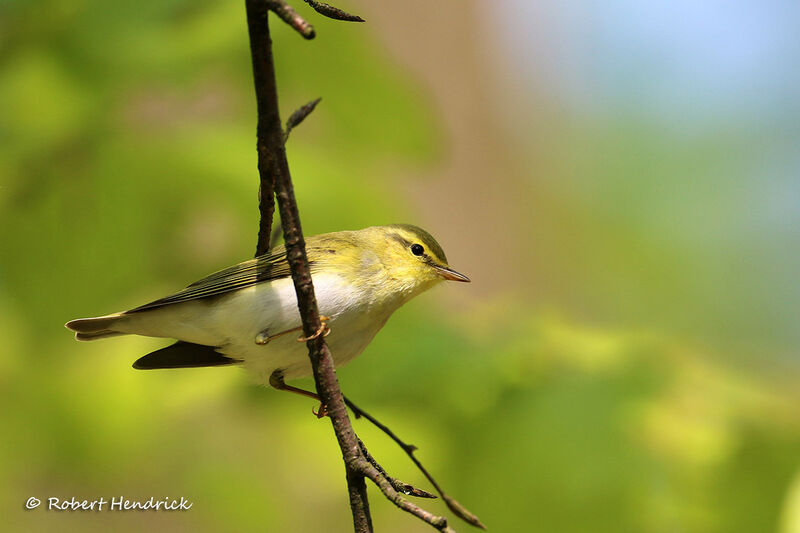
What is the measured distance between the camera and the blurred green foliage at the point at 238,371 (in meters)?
2.74

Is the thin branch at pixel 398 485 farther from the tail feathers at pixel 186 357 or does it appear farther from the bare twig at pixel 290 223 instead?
the tail feathers at pixel 186 357

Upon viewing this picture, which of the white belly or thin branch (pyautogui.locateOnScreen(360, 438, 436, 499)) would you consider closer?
thin branch (pyautogui.locateOnScreen(360, 438, 436, 499))

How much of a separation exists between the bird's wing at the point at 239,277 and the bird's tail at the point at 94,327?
23 cm

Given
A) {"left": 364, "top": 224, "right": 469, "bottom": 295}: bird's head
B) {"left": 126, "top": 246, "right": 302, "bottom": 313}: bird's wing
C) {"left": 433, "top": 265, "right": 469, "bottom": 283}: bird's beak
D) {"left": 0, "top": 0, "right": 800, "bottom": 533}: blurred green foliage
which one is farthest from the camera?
{"left": 433, "top": 265, "right": 469, "bottom": 283}: bird's beak

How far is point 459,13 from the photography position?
8602 mm

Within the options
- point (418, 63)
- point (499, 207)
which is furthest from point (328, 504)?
point (418, 63)

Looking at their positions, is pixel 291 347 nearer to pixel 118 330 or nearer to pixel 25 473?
pixel 118 330

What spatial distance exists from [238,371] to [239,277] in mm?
553

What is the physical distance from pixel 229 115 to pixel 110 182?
0.66 metres

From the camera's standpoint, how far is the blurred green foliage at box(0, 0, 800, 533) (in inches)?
108

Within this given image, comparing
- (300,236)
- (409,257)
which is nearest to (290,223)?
(300,236)

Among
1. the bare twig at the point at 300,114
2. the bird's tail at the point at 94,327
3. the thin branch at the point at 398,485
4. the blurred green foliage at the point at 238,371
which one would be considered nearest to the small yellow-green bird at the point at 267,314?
the bird's tail at the point at 94,327

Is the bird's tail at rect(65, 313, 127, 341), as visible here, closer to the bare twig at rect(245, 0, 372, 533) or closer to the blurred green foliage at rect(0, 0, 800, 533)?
the blurred green foliage at rect(0, 0, 800, 533)

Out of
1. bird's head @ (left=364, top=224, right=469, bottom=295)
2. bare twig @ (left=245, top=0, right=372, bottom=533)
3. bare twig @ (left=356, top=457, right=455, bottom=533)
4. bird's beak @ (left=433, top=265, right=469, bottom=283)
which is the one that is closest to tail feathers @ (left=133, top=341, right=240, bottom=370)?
bird's head @ (left=364, top=224, right=469, bottom=295)
